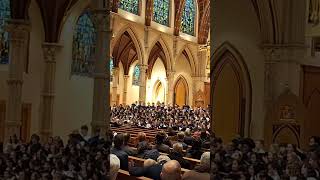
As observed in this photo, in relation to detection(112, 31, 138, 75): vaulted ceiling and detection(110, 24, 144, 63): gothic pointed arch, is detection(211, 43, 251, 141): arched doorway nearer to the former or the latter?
detection(110, 24, 144, 63): gothic pointed arch

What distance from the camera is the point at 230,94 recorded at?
639cm

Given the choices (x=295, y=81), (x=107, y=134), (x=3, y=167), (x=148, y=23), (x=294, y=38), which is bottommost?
(x=3, y=167)

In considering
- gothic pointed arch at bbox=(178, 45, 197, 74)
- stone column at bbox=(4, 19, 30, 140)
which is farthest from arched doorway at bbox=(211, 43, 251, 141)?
gothic pointed arch at bbox=(178, 45, 197, 74)

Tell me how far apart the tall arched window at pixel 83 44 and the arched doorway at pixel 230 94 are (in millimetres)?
10355

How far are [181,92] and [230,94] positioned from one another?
31778 mm

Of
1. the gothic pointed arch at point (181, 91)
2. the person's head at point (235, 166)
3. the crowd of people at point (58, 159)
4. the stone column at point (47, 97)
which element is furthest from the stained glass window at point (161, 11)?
the person's head at point (235, 166)

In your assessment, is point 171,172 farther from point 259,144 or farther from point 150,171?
point 150,171

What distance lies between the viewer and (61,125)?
16.5 meters

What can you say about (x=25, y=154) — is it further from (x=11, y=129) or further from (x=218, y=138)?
(x=218, y=138)

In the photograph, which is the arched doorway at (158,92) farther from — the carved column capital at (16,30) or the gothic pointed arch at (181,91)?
the carved column capital at (16,30)

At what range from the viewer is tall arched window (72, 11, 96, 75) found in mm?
16578

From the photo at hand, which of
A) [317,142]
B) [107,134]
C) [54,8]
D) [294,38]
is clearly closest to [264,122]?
[317,142]

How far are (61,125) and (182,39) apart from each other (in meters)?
20.1

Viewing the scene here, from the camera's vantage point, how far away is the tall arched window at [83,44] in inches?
653
